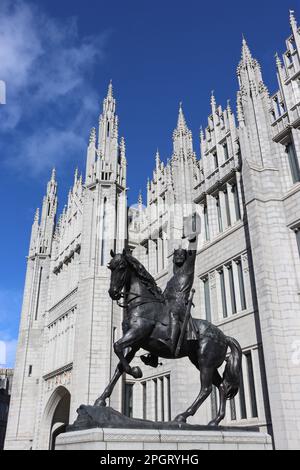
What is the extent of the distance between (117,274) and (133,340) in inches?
52.7

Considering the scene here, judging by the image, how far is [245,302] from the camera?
59.8 ft

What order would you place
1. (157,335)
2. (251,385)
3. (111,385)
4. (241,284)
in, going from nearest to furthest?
1. (111,385)
2. (157,335)
3. (251,385)
4. (241,284)

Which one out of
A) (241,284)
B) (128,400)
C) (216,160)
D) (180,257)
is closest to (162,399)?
(128,400)

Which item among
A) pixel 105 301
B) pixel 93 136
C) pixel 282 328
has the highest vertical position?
pixel 93 136

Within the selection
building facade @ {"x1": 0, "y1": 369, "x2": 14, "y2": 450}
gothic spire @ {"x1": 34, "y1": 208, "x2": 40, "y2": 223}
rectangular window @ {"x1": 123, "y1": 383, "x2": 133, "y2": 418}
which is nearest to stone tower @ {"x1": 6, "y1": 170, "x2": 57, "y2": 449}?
gothic spire @ {"x1": 34, "y1": 208, "x2": 40, "y2": 223}

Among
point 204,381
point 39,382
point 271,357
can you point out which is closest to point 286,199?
point 271,357

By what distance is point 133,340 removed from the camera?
25.4 ft

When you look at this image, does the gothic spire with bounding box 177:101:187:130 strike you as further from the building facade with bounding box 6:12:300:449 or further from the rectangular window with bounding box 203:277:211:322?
the rectangular window with bounding box 203:277:211:322

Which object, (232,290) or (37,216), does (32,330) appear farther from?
(232,290)

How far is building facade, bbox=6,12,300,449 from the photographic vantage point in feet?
52.7

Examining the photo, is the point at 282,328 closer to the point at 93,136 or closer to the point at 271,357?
the point at 271,357

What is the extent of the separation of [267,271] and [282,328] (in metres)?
2.26

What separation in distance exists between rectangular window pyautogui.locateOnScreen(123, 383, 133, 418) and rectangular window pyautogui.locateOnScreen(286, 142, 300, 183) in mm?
15426

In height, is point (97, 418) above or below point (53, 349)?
below
